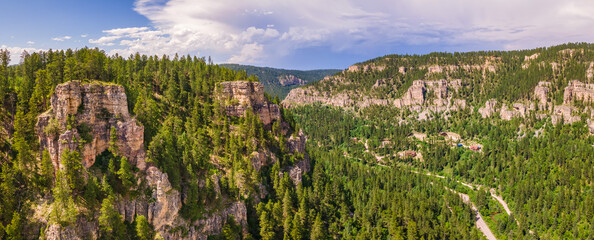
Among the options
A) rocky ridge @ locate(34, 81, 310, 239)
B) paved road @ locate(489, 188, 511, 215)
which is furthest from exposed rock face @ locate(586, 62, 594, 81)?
rocky ridge @ locate(34, 81, 310, 239)

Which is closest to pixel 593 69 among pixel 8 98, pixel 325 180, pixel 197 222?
pixel 325 180

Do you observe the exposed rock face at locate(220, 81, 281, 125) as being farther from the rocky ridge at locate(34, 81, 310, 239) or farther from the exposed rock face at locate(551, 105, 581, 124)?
the exposed rock face at locate(551, 105, 581, 124)

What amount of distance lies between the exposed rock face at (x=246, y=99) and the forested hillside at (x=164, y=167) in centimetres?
33

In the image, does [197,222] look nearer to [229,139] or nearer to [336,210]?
[229,139]

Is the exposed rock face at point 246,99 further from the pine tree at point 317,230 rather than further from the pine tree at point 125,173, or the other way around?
the pine tree at point 125,173

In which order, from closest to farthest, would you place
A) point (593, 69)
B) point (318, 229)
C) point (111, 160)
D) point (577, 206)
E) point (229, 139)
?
point (111, 160), point (318, 229), point (229, 139), point (577, 206), point (593, 69)

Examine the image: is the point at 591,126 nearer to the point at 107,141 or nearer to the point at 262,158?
the point at 262,158

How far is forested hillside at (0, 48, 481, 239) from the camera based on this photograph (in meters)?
51.2

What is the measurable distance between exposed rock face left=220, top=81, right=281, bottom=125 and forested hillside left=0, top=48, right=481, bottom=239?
33cm

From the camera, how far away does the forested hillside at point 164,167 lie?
51188 millimetres

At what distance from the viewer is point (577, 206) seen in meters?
103

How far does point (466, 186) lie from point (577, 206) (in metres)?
39.6

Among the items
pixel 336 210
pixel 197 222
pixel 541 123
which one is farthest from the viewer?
pixel 541 123

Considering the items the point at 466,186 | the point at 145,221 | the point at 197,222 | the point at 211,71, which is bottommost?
the point at 466,186
